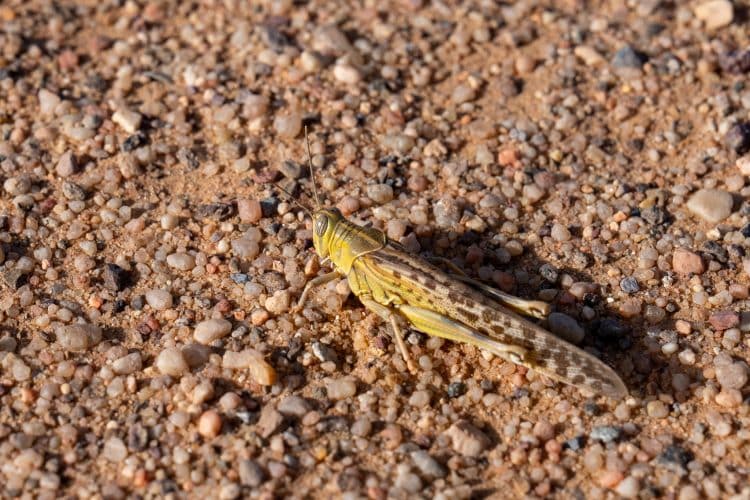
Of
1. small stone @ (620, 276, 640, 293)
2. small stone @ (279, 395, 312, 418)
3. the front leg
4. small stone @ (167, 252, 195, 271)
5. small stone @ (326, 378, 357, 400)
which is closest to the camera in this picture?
small stone @ (279, 395, 312, 418)

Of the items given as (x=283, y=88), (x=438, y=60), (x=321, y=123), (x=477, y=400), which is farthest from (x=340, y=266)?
(x=438, y=60)

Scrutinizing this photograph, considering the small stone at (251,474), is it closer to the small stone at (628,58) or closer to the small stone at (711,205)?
the small stone at (711,205)

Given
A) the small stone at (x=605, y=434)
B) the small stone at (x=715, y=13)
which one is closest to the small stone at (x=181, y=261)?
the small stone at (x=605, y=434)

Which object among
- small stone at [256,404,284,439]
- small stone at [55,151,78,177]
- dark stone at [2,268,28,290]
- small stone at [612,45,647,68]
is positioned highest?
small stone at [612,45,647,68]

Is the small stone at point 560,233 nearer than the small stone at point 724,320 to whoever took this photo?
No

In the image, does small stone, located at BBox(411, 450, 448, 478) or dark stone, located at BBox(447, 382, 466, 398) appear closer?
small stone, located at BBox(411, 450, 448, 478)

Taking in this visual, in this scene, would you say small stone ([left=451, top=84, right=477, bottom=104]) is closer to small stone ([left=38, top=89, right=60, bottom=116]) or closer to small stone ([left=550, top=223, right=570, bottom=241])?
small stone ([left=550, top=223, right=570, bottom=241])

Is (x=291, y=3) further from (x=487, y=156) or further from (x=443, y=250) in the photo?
(x=443, y=250)

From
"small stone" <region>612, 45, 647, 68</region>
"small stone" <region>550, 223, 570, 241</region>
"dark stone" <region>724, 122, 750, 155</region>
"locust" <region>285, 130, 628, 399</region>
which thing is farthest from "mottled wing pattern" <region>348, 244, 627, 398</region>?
"small stone" <region>612, 45, 647, 68</region>
